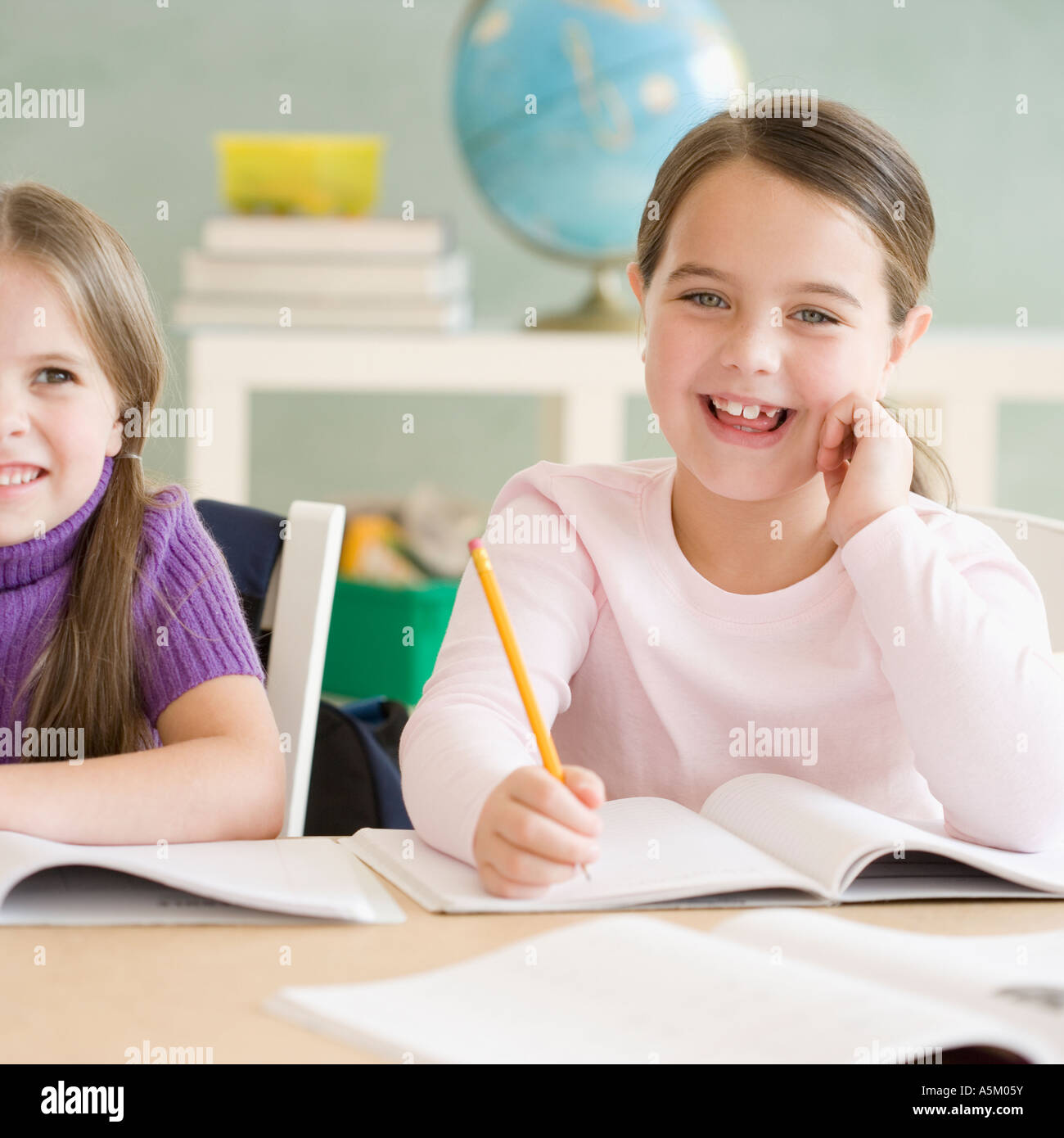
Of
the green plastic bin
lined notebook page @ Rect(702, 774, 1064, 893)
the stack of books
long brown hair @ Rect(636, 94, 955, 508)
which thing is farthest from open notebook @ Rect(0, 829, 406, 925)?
the stack of books

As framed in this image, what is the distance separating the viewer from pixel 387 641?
6.47 ft

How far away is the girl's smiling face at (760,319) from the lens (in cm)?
98

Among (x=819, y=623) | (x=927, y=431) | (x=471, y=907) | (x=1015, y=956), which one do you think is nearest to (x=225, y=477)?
(x=927, y=431)

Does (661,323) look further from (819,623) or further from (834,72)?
(834,72)

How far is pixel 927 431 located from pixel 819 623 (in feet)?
3.59

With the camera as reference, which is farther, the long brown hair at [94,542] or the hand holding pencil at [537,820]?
the long brown hair at [94,542]

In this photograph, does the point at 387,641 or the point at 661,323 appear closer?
the point at 661,323

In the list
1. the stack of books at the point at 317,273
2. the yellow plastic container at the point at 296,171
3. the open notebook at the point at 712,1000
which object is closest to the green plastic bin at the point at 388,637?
the stack of books at the point at 317,273

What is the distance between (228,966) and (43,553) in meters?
0.51

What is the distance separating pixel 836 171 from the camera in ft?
3.28

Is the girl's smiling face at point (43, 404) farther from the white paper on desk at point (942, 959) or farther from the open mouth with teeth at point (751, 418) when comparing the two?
the white paper on desk at point (942, 959)

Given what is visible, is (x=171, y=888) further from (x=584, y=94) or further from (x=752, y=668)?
(x=584, y=94)

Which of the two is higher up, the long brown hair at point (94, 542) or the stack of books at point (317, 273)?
the stack of books at point (317, 273)

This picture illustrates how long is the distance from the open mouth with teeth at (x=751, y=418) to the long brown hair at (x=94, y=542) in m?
0.42
